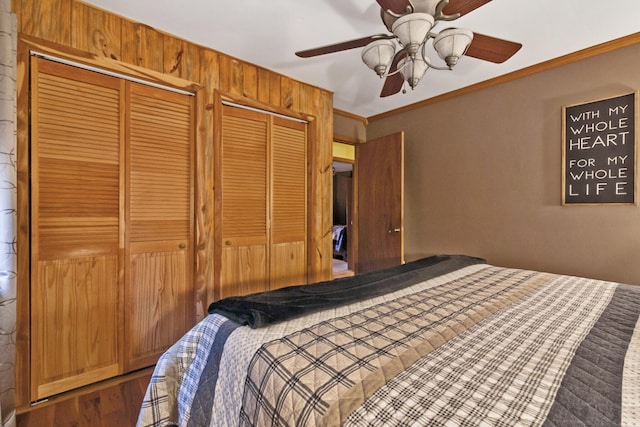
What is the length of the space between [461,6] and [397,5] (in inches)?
11.2

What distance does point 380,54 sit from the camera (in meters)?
1.40

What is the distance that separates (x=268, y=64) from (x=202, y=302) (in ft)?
6.77

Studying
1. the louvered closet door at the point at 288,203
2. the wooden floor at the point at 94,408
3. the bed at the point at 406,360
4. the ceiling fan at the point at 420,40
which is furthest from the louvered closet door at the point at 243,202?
the bed at the point at 406,360

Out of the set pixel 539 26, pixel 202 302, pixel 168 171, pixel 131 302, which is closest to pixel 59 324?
pixel 131 302

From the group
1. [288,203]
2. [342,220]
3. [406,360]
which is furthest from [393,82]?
[342,220]

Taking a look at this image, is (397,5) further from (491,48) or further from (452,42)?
(491,48)

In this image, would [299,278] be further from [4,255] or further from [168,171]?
[4,255]

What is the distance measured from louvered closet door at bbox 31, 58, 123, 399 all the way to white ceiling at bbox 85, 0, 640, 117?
0.63 meters

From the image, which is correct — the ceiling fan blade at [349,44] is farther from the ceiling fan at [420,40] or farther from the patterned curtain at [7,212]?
the patterned curtain at [7,212]

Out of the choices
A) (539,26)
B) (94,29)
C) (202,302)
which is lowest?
(202,302)

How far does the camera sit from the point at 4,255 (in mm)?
1371

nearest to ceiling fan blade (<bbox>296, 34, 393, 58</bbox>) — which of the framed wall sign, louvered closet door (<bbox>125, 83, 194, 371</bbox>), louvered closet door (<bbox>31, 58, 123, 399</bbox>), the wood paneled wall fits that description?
the wood paneled wall

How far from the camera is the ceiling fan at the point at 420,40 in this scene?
1229 millimetres

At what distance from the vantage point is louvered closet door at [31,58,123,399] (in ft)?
5.24
